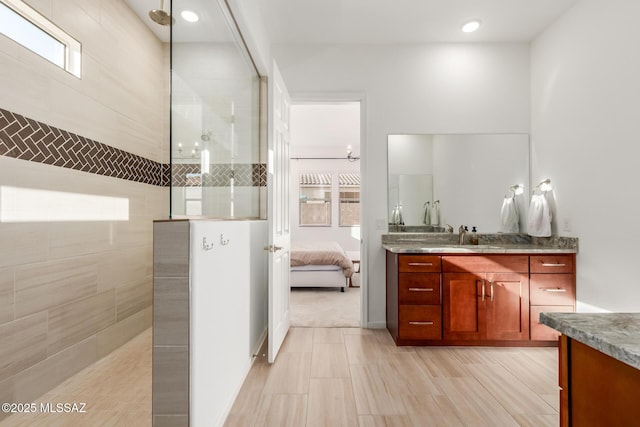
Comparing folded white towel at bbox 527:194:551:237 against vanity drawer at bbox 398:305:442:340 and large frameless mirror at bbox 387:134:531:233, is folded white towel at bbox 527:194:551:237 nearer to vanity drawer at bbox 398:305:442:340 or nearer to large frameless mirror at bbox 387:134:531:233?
large frameless mirror at bbox 387:134:531:233

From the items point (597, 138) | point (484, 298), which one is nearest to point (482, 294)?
point (484, 298)

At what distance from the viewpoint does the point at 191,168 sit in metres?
1.71

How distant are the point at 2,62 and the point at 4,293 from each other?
1257 millimetres

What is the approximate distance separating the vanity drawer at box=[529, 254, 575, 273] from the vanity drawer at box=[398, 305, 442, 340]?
91cm

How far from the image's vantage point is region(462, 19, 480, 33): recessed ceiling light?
301 cm

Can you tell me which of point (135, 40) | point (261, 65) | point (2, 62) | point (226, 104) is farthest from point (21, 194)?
point (261, 65)

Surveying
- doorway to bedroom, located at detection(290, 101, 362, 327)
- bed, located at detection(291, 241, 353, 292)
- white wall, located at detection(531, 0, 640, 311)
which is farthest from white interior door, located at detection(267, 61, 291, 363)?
white wall, located at detection(531, 0, 640, 311)

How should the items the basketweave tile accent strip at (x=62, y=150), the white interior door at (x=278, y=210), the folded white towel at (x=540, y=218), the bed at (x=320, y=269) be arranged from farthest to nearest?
the bed at (x=320, y=269) → the folded white towel at (x=540, y=218) → the white interior door at (x=278, y=210) → the basketweave tile accent strip at (x=62, y=150)

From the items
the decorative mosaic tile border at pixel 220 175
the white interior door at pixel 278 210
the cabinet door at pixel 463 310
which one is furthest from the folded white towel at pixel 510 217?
the decorative mosaic tile border at pixel 220 175

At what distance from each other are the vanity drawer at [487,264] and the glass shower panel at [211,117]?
1.83m

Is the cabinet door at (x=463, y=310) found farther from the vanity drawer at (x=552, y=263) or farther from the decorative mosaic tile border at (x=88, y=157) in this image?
the decorative mosaic tile border at (x=88, y=157)

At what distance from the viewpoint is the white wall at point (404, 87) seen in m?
3.37

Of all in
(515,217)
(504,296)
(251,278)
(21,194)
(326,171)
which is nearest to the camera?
(21,194)

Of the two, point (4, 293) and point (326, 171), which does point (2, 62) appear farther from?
point (326, 171)
